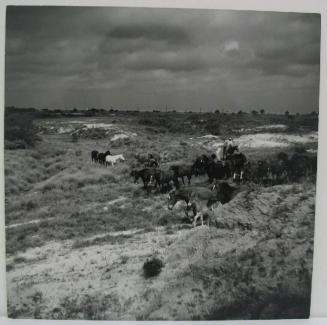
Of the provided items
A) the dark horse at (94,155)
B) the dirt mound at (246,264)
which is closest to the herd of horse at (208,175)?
the dark horse at (94,155)

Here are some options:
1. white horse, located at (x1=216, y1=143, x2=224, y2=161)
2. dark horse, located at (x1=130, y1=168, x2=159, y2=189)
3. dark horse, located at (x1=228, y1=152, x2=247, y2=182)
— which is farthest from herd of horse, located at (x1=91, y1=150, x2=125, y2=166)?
dark horse, located at (x1=228, y1=152, x2=247, y2=182)

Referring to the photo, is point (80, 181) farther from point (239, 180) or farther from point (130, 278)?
point (239, 180)

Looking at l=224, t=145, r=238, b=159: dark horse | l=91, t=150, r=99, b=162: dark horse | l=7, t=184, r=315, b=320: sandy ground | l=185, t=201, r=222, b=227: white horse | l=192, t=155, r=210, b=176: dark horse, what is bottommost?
l=7, t=184, r=315, b=320: sandy ground

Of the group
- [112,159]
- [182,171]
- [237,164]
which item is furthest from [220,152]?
[112,159]

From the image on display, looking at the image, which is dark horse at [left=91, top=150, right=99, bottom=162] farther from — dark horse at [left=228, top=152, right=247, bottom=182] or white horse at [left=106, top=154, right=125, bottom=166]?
dark horse at [left=228, top=152, right=247, bottom=182]

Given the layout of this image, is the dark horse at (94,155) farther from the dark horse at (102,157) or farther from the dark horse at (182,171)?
the dark horse at (182,171)
